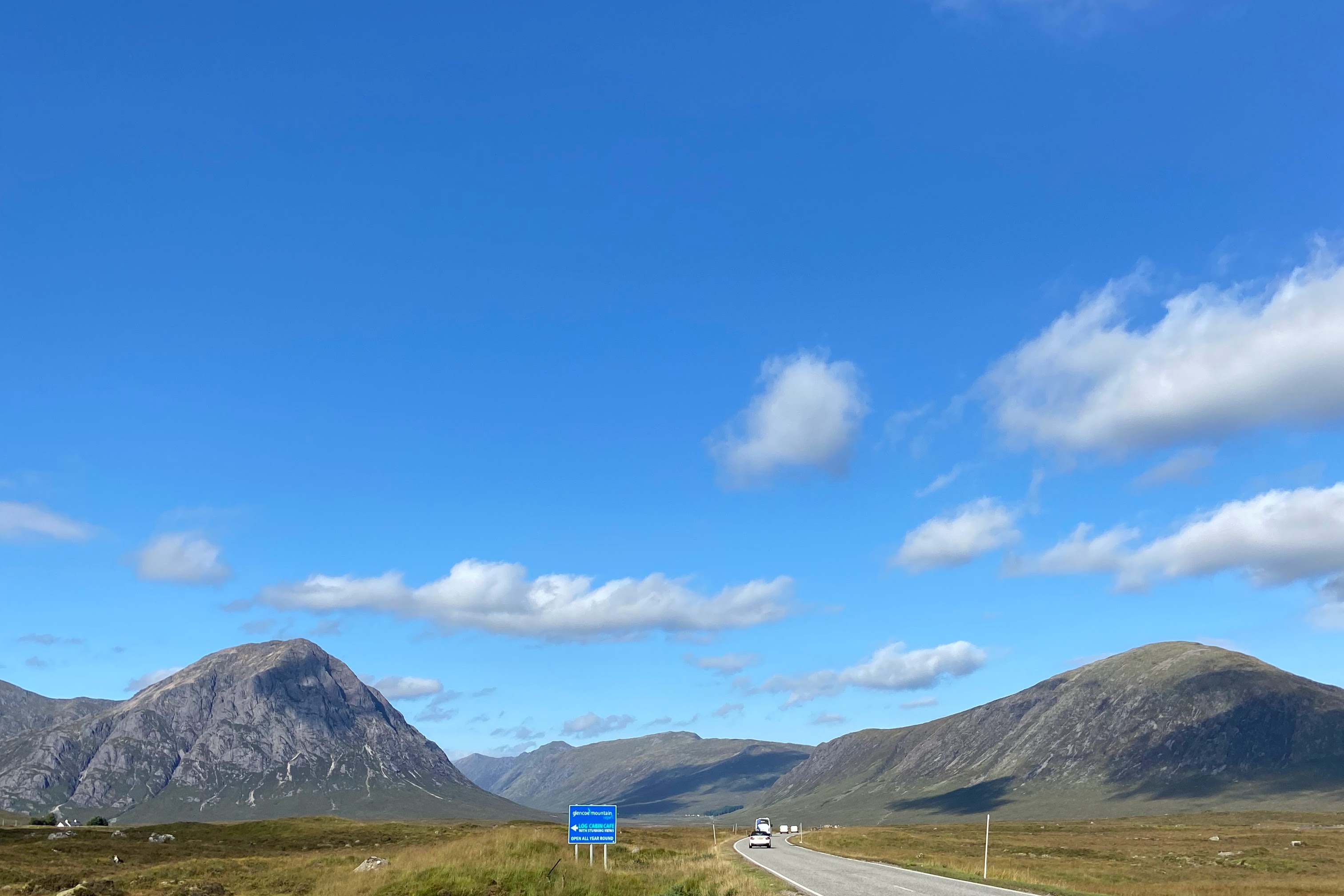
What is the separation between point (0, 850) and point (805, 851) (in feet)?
220

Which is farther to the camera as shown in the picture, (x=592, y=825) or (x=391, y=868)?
(x=592, y=825)

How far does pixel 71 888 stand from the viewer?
153ft

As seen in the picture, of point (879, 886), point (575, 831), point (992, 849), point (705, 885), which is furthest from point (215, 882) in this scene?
point (992, 849)

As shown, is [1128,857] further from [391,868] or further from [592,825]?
[391,868]

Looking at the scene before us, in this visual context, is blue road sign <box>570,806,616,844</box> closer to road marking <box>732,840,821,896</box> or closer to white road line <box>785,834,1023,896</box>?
road marking <box>732,840,821,896</box>

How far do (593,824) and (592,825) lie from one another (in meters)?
0.05

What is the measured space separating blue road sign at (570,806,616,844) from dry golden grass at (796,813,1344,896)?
56.6 feet

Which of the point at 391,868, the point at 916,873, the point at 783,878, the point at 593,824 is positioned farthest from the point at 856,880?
the point at 391,868

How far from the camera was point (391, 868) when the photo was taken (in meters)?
45.1

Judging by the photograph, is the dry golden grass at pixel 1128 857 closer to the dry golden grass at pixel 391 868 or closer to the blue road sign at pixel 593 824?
Result: the dry golden grass at pixel 391 868

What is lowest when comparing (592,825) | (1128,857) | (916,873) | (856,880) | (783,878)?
(1128,857)

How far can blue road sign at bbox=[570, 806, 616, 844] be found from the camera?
1850 inches

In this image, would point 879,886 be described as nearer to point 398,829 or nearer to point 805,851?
point 805,851

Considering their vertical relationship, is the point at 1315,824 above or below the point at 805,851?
below
